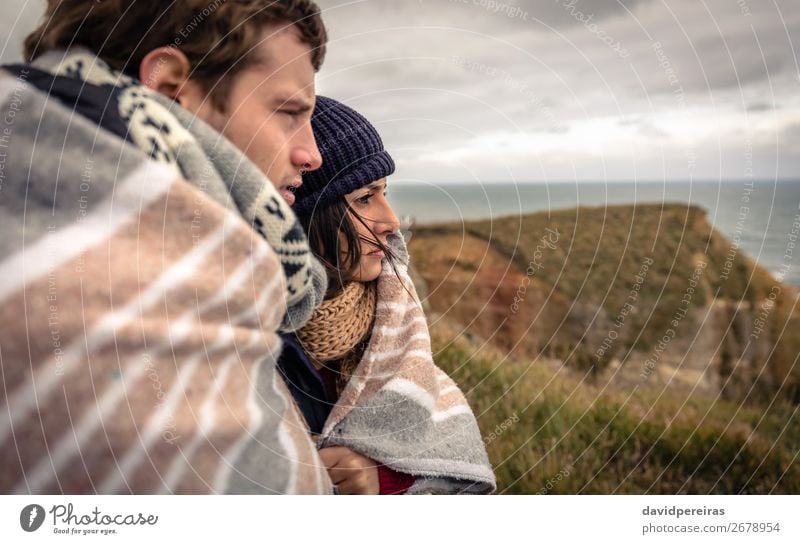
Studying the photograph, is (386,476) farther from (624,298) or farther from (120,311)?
(624,298)

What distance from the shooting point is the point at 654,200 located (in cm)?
118

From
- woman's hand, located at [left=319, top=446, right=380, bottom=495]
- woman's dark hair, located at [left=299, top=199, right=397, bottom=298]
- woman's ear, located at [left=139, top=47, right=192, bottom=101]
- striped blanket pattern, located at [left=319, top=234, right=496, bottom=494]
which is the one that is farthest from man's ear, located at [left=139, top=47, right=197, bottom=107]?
woman's hand, located at [left=319, top=446, right=380, bottom=495]

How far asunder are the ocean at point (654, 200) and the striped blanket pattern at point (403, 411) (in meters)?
0.11

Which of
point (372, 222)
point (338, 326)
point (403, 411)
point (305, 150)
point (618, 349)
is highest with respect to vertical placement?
point (305, 150)

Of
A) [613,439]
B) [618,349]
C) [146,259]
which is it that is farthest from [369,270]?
[618,349]

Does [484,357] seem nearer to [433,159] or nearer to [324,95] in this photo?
[433,159]

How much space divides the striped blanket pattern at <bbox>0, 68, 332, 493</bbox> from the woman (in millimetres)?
191

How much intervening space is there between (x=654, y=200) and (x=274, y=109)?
679mm

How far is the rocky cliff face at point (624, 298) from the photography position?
1354 mm

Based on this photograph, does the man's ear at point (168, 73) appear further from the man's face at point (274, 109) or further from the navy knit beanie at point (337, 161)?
the navy knit beanie at point (337, 161)

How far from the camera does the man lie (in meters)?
0.68

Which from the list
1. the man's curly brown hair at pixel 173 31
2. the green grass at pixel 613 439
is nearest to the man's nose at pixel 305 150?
the man's curly brown hair at pixel 173 31

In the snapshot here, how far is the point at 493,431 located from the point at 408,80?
22.6 inches
